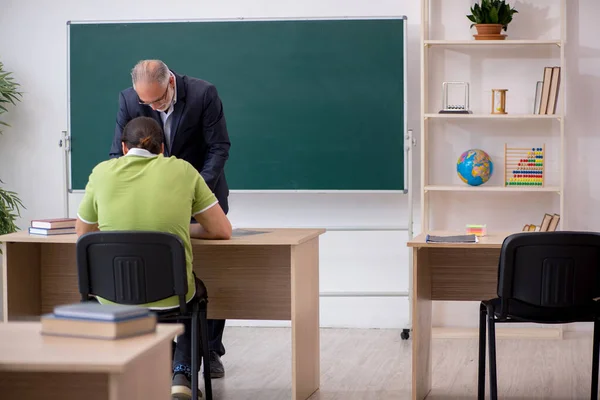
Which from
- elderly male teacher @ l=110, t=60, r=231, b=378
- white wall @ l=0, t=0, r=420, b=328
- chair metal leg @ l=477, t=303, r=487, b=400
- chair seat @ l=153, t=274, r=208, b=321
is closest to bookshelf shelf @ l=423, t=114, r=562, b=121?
white wall @ l=0, t=0, r=420, b=328

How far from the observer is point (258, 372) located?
4574 mm

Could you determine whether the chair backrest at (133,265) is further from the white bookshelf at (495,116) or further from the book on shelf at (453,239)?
the white bookshelf at (495,116)

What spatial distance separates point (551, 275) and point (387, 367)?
5.14ft

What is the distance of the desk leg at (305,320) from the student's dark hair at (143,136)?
2.29 feet

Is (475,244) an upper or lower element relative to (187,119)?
lower

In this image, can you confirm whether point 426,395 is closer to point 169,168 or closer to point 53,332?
point 169,168

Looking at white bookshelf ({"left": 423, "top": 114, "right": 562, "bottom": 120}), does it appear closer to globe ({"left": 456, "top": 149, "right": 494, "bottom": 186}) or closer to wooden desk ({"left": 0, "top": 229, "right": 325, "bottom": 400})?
globe ({"left": 456, "top": 149, "right": 494, "bottom": 186})

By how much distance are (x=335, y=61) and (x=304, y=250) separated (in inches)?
80.0

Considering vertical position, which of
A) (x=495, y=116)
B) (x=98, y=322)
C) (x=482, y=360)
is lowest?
(x=482, y=360)

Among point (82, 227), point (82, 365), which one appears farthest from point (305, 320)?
point (82, 365)

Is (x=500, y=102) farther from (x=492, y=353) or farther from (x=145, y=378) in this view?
(x=145, y=378)

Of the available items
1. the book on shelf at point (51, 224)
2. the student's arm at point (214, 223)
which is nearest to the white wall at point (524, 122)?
the student's arm at point (214, 223)

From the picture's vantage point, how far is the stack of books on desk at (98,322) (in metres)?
1.80

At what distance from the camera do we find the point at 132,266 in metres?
3.28
